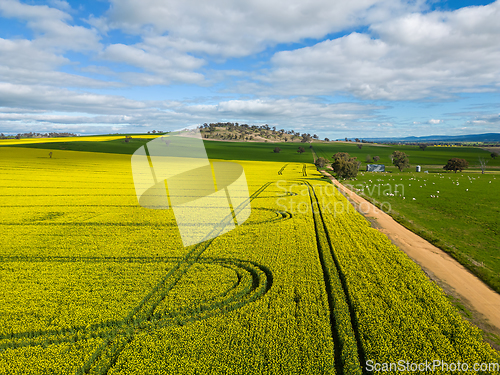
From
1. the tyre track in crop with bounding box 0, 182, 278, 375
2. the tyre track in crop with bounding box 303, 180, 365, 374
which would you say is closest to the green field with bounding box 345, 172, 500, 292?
the tyre track in crop with bounding box 303, 180, 365, 374

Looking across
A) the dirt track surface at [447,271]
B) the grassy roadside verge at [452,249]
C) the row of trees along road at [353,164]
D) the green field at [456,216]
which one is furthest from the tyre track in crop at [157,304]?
the row of trees along road at [353,164]

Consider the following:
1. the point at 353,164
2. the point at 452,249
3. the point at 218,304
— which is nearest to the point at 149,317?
the point at 218,304

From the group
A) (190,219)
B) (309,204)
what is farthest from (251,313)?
(309,204)

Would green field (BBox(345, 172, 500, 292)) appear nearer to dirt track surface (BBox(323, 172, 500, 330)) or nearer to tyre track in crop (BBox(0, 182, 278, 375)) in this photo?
dirt track surface (BBox(323, 172, 500, 330))

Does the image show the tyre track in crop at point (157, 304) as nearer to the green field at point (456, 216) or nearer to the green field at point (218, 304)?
the green field at point (218, 304)

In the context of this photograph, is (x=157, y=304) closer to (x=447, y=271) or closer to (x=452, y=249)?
(x=447, y=271)

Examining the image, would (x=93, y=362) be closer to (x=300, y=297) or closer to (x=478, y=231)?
(x=300, y=297)
